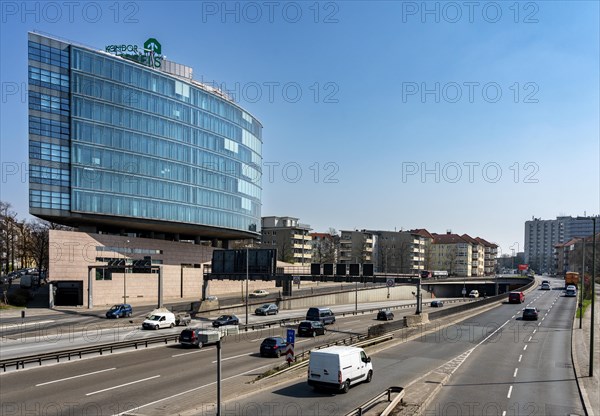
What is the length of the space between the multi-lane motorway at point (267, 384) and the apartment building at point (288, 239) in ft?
355

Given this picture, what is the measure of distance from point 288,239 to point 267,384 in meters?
127

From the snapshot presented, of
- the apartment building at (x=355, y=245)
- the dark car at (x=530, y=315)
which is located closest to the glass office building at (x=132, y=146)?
the dark car at (x=530, y=315)

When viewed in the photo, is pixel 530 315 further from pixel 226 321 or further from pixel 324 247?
pixel 324 247

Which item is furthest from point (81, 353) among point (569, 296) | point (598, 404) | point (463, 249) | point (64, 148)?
point (463, 249)

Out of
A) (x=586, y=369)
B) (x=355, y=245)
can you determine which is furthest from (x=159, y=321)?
(x=355, y=245)

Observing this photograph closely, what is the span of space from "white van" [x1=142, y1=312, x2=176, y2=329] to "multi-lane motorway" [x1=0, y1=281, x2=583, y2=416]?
937 cm

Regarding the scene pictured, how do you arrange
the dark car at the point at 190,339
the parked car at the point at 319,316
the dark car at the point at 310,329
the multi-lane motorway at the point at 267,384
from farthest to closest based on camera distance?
the parked car at the point at 319,316 → the dark car at the point at 310,329 → the dark car at the point at 190,339 → the multi-lane motorway at the point at 267,384

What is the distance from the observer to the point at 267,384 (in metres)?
24.3

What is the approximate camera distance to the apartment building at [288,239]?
5955 inches

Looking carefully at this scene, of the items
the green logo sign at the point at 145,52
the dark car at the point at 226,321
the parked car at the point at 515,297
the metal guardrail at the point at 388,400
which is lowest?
the parked car at the point at 515,297

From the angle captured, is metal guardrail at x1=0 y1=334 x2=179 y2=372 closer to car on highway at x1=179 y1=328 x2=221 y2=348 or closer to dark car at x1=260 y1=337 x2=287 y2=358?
car on highway at x1=179 y1=328 x2=221 y2=348

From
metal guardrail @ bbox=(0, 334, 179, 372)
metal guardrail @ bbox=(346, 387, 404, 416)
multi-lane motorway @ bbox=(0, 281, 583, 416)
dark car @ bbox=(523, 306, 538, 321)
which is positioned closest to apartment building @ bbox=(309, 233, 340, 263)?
dark car @ bbox=(523, 306, 538, 321)

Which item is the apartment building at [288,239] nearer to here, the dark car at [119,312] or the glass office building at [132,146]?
the glass office building at [132,146]

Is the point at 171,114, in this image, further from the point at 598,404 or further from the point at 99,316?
the point at 598,404
